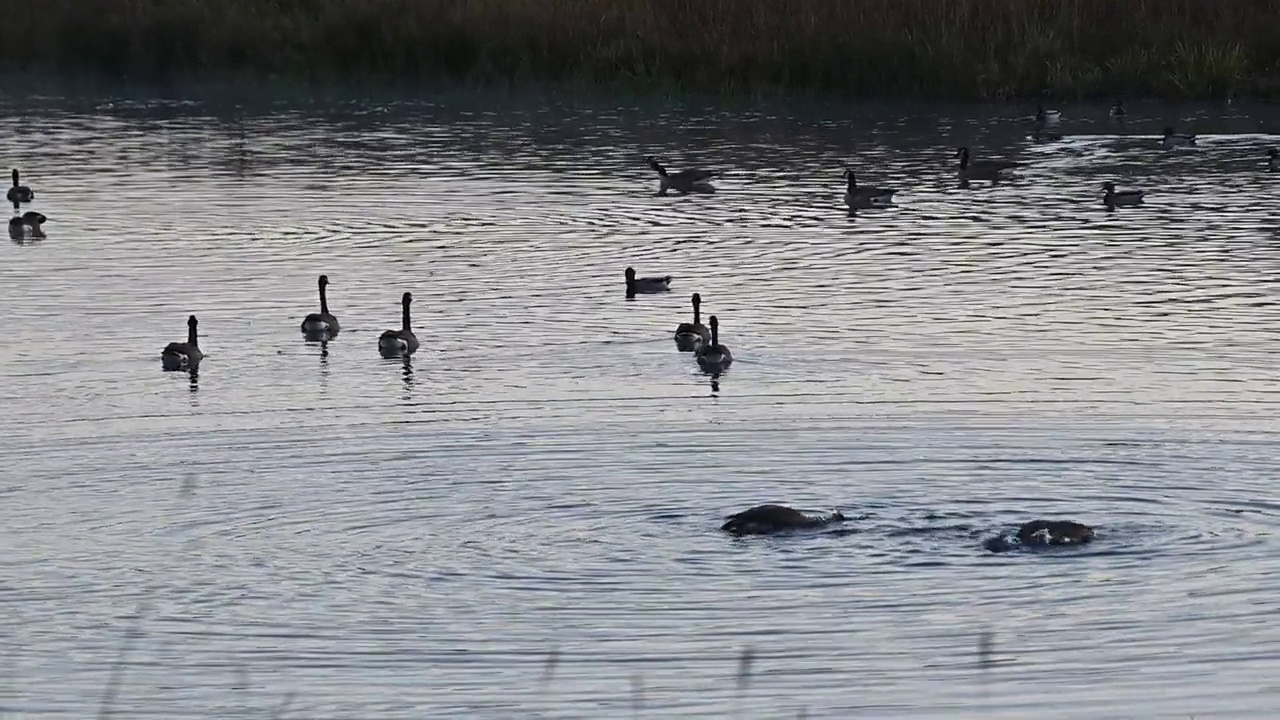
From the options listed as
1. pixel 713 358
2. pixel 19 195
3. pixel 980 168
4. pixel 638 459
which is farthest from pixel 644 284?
pixel 19 195

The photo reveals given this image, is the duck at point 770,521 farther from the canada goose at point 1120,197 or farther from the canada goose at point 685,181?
the canada goose at point 685,181

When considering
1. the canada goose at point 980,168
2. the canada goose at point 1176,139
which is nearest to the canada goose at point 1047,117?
the canada goose at point 1176,139

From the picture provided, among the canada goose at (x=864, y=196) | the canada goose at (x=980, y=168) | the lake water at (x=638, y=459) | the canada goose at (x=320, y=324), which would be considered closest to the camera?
the lake water at (x=638, y=459)

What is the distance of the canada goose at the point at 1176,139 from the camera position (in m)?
38.3

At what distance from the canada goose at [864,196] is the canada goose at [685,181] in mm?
2372

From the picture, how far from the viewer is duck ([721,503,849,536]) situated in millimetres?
13938

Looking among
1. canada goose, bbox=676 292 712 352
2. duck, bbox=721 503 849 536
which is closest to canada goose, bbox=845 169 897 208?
canada goose, bbox=676 292 712 352

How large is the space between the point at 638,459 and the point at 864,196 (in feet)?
53.4

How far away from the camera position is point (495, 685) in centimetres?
1145

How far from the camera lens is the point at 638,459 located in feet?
53.3

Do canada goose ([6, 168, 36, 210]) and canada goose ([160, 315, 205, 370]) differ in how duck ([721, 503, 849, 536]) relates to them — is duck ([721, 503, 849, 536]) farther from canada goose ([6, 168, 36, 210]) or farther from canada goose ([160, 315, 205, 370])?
canada goose ([6, 168, 36, 210])

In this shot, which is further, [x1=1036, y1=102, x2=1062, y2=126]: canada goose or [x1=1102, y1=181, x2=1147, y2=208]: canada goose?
[x1=1036, y1=102, x2=1062, y2=126]: canada goose

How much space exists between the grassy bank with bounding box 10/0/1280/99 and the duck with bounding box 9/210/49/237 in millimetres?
18683

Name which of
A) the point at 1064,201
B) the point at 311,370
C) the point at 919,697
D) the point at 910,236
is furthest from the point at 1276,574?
the point at 1064,201
